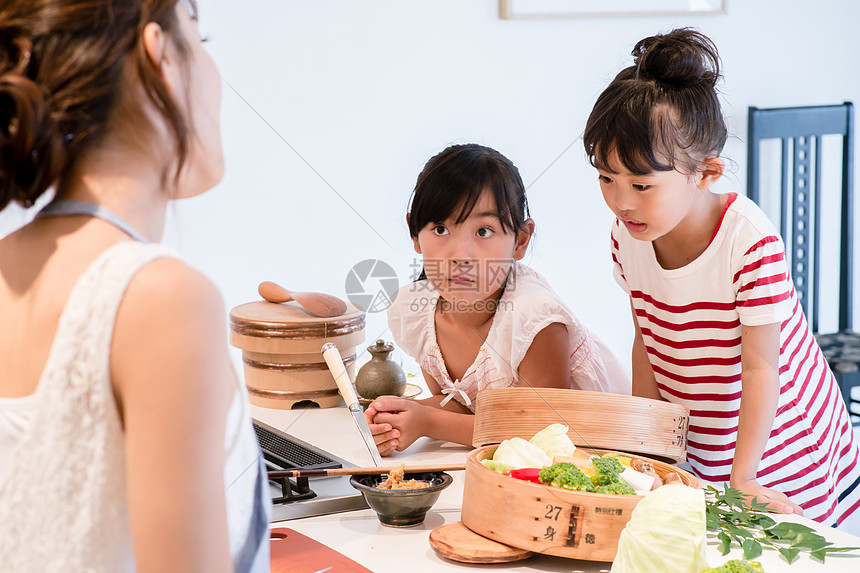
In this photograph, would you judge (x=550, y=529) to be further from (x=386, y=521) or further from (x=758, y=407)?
(x=758, y=407)

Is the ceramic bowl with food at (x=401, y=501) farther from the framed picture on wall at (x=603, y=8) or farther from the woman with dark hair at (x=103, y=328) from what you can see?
the framed picture on wall at (x=603, y=8)

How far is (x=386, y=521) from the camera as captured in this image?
0.99 m

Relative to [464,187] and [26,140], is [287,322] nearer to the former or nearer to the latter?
[464,187]

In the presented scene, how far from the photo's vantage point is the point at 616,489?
0.85 m

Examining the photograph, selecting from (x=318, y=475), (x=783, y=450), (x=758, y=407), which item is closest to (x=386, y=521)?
(x=318, y=475)

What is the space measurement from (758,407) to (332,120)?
1647 millimetres

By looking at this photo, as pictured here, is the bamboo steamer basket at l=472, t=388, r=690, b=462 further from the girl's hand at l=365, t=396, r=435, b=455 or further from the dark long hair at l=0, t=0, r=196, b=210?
the dark long hair at l=0, t=0, r=196, b=210

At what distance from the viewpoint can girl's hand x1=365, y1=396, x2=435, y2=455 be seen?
4.27 ft

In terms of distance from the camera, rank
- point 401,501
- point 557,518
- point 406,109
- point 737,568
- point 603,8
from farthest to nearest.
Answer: point 603,8 → point 406,109 → point 401,501 → point 557,518 → point 737,568

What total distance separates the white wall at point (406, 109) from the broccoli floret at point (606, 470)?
140 centimetres

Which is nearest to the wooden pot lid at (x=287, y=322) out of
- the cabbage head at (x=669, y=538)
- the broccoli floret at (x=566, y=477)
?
the broccoli floret at (x=566, y=477)

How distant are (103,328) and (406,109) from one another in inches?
88.2

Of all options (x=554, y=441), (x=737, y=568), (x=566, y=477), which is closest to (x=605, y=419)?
(x=554, y=441)

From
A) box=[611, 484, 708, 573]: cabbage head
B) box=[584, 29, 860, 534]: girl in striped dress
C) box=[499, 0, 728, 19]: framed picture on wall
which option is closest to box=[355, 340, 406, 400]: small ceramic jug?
box=[584, 29, 860, 534]: girl in striped dress
